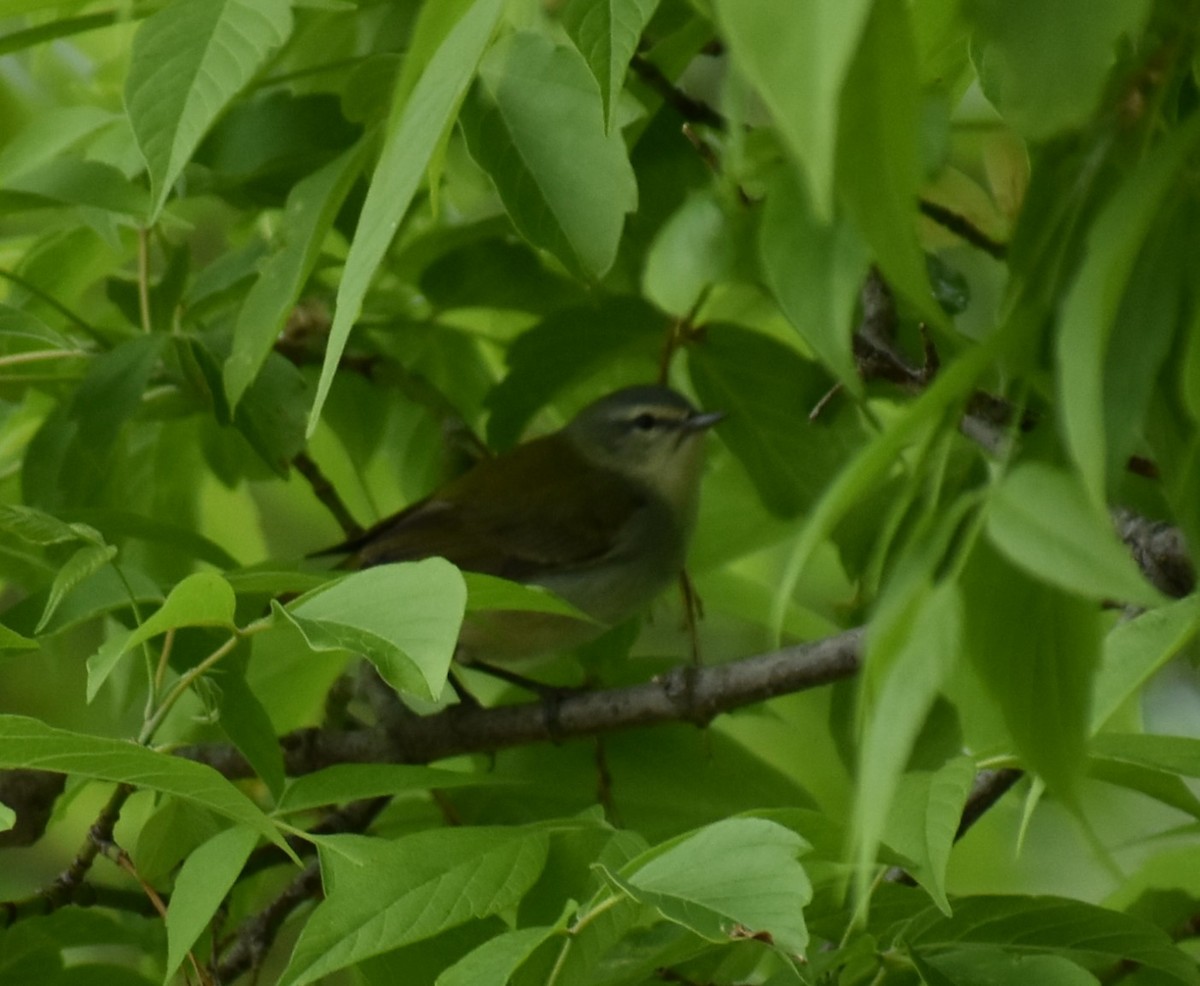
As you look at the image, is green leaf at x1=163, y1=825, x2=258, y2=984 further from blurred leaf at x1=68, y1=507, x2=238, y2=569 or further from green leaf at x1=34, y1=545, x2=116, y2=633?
blurred leaf at x1=68, y1=507, x2=238, y2=569

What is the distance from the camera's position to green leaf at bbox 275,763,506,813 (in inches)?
38.8

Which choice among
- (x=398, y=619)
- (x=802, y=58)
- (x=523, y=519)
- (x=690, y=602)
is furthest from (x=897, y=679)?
(x=523, y=519)

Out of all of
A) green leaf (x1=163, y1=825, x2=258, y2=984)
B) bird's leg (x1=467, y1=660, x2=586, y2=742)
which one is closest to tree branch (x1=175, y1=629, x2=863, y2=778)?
bird's leg (x1=467, y1=660, x2=586, y2=742)

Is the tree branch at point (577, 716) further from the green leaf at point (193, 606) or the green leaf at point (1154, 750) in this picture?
the green leaf at point (193, 606)

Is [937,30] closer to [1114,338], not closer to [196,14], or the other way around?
[1114,338]

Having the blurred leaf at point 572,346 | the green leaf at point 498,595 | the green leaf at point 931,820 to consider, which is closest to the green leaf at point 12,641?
the green leaf at point 498,595

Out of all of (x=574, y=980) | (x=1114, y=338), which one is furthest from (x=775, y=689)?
(x=1114, y=338)

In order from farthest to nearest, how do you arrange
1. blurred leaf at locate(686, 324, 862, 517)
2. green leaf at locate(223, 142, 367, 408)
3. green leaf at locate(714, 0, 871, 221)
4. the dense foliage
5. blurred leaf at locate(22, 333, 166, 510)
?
1. blurred leaf at locate(686, 324, 862, 517)
2. blurred leaf at locate(22, 333, 166, 510)
3. green leaf at locate(223, 142, 367, 408)
4. the dense foliage
5. green leaf at locate(714, 0, 871, 221)

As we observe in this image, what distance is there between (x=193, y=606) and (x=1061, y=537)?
550 millimetres

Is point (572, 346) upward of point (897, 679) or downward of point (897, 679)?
downward

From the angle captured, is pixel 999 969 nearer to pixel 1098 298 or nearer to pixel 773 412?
pixel 1098 298

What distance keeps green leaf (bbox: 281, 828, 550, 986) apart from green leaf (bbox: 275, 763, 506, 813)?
0.03 meters

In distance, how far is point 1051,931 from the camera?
950 millimetres

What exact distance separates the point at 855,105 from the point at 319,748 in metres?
1.18
